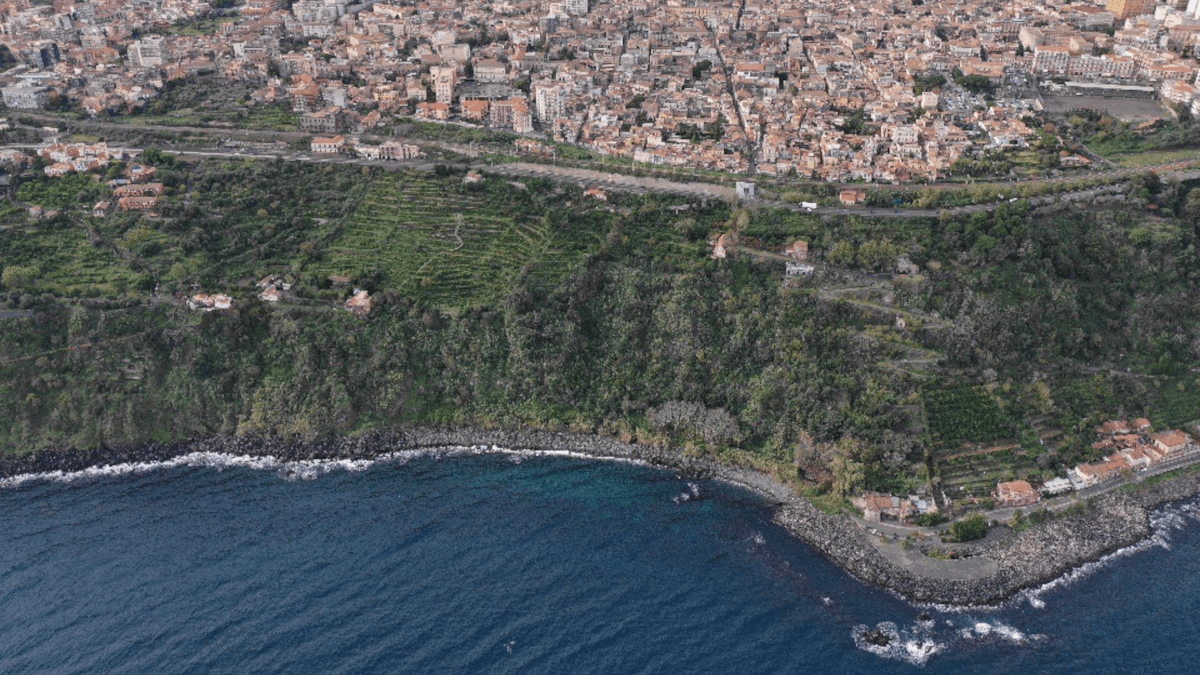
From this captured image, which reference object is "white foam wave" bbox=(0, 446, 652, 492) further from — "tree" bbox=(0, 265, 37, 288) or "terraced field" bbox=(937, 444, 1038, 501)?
"terraced field" bbox=(937, 444, 1038, 501)

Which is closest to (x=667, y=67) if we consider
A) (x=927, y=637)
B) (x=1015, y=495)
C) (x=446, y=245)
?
(x=446, y=245)

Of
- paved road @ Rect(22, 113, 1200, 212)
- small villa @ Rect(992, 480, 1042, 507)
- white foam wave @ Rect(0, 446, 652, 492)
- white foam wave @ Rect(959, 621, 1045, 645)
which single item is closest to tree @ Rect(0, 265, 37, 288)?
white foam wave @ Rect(0, 446, 652, 492)

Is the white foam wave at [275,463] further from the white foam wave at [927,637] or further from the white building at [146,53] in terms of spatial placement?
the white building at [146,53]

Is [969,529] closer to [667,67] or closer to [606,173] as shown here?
[606,173]

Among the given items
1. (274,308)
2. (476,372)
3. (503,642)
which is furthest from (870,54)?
(503,642)

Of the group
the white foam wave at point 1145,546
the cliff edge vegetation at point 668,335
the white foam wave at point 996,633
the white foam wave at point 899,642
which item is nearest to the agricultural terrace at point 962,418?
the cliff edge vegetation at point 668,335

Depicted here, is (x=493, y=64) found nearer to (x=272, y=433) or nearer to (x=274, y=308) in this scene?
(x=274, y=308)
